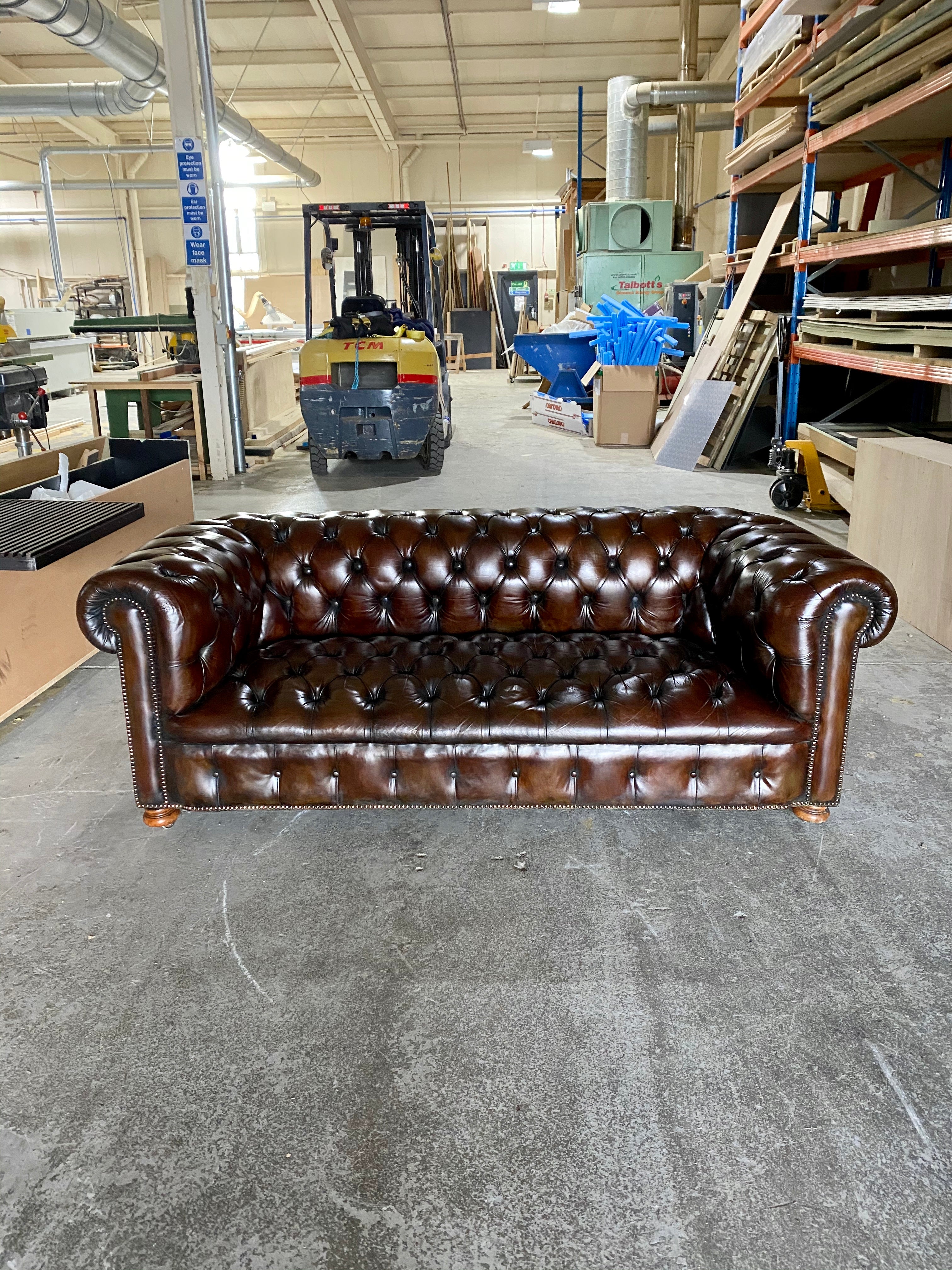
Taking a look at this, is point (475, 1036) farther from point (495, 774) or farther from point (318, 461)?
point (318, 461)

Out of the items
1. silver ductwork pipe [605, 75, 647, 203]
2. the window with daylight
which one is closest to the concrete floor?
silver ductwork pipe [605, 75, 647, 203]

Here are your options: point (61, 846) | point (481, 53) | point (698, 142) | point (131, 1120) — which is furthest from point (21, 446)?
point (698, 142)

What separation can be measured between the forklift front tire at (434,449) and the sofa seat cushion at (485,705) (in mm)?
5067

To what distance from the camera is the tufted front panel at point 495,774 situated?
232cm

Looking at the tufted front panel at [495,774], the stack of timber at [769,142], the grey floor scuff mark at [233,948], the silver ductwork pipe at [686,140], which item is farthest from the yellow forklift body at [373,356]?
the silver ductwork pipe at [686,140]

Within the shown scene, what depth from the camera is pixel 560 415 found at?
994 cm

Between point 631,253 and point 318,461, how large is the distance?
6339 mm

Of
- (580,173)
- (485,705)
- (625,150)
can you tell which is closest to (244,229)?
(580,173)

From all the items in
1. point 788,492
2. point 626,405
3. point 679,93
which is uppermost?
point 679,93

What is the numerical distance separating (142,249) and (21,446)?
620 inches

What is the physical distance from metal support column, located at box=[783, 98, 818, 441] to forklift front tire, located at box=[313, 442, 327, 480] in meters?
3.64

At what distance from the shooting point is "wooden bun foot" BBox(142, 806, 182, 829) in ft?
8.18

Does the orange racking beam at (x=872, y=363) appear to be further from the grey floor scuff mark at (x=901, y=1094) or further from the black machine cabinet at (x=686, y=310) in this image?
the black machine cabinet at (x=686, y=310)

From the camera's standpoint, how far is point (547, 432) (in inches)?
383
